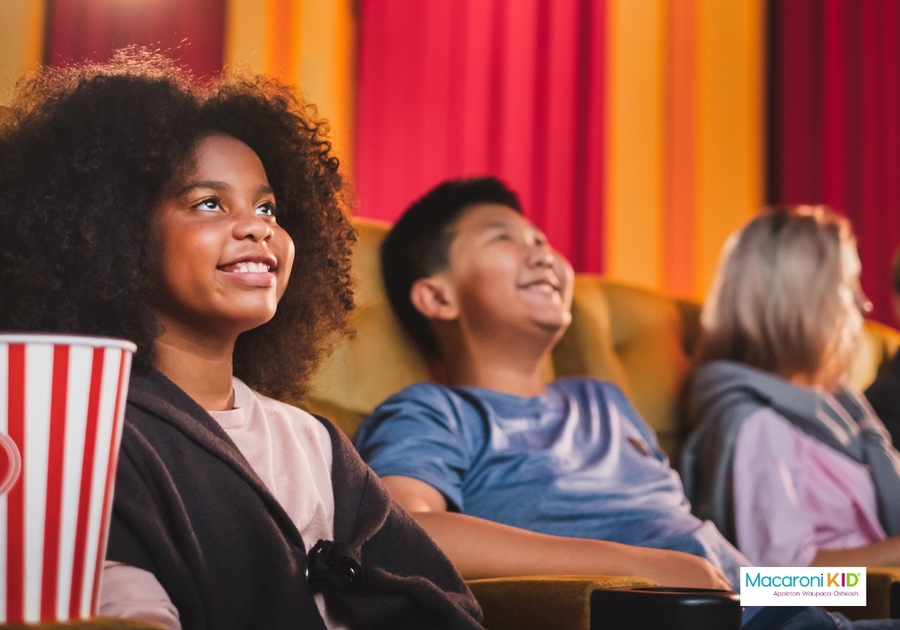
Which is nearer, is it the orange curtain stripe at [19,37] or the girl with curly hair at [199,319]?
the girl with curly hair at [199,319]

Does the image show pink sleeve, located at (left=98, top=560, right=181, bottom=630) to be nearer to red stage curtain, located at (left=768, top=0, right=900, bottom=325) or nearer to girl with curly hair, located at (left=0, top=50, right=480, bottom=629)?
girl with curly hair, located at (left=0, top=50, right=480, bottom=629)

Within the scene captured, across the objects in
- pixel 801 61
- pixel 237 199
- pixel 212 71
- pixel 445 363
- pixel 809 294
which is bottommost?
pixel 445 363

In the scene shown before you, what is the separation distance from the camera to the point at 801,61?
3109mm

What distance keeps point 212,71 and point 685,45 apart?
5.03 feet

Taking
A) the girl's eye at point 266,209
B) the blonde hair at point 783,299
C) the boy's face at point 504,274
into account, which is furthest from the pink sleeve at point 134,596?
the blonde hair at point 783,299

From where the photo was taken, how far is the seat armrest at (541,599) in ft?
3.45

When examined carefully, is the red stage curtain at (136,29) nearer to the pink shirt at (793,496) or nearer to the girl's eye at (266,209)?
the girl's eye at (266,209)

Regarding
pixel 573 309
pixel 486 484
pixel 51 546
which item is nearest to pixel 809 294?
pixel 573 309

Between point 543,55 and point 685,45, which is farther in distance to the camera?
point 685,45

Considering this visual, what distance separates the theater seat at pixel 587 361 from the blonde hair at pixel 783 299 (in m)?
0.12

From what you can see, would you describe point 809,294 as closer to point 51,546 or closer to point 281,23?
point 281,23

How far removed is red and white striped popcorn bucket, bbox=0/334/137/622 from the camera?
63cm

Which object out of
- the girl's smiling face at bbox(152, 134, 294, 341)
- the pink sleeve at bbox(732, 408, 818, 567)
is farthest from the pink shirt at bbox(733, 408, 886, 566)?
the girl's smiling face at bbox(152, 134, 294, 341)

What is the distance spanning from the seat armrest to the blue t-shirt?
253 mm
